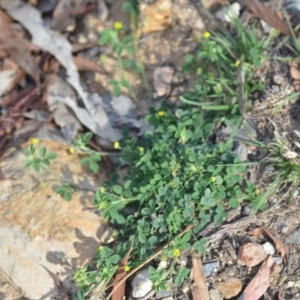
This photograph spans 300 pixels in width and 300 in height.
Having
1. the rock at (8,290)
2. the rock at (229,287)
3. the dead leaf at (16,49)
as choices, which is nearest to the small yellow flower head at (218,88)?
the rock at (229,287)

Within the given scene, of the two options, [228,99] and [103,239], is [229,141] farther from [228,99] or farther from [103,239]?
[103,239]

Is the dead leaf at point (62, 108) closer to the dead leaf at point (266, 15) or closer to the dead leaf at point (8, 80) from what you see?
the dead leaf at point (8, 80)

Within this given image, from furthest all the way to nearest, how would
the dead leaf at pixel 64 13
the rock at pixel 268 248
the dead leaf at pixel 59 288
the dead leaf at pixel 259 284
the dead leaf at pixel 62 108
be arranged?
the dead leaf at pixel 64 13 → the dead leaf at pixel 62 108 → the dead leaf at pixel 59 288 → the rock at pixel 268 248 → the dead leaf at pixel 259 284

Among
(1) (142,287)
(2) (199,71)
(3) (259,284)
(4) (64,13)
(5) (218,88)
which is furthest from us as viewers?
(4) (64,13)

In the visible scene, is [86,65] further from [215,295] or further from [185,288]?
[215,295]

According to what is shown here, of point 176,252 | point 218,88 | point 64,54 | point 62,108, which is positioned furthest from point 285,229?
A: point 64,54

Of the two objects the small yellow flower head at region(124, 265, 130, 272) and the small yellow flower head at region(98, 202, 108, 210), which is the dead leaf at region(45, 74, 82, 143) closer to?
the small yellow flower head at region(98, 202, 108, 210)
